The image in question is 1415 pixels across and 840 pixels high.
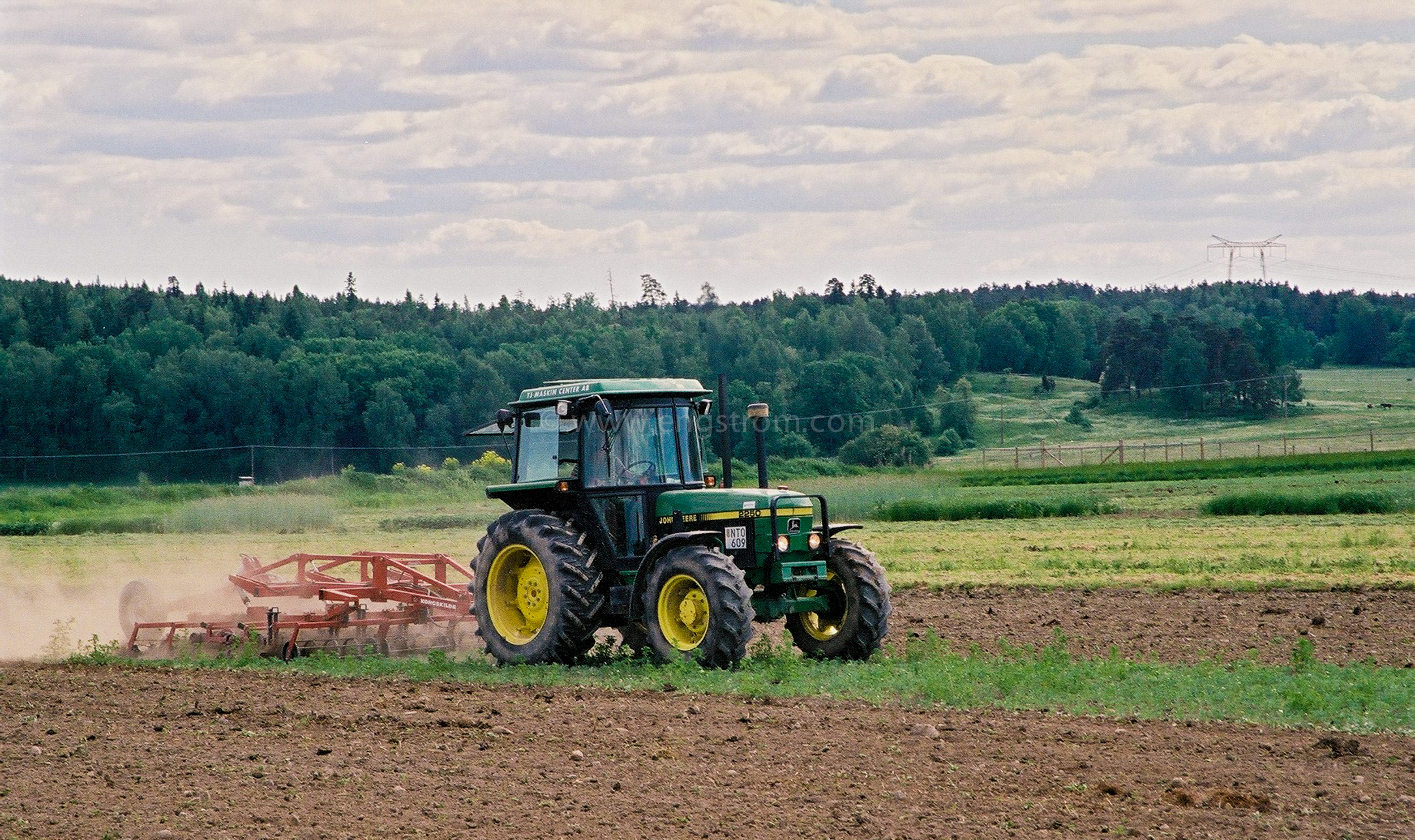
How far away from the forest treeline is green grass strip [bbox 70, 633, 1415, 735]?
6271cm

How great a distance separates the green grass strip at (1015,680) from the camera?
11.4 m

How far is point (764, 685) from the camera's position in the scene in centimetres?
1300

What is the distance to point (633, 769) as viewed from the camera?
32.9 ft

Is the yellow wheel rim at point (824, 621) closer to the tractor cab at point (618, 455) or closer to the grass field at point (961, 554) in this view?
the grass field at point (961, 554)

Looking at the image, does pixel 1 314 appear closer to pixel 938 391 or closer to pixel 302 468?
pixel 302 468

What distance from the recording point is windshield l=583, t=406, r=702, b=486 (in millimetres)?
14984

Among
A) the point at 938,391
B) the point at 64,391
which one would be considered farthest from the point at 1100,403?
the point at 64,391

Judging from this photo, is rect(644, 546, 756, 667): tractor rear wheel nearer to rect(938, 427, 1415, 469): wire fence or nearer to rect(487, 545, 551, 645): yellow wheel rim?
rect(487, 545, 551, 645): yellow wheel rim

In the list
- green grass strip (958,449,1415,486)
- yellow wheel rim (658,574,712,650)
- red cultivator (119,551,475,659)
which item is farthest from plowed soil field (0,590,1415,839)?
green grass strip (958,449,1415,486)

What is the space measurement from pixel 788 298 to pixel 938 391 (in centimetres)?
3714

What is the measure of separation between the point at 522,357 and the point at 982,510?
6050cm

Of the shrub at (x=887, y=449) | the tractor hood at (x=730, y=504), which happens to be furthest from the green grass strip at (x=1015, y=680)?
the shrub at (x=887, y=449)

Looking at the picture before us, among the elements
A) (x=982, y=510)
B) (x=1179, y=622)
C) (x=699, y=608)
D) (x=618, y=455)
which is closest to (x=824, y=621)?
(x=699, y=608)

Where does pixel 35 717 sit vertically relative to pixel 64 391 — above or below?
below
